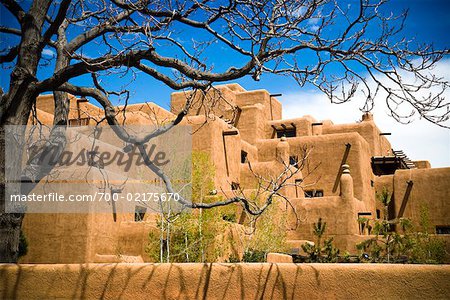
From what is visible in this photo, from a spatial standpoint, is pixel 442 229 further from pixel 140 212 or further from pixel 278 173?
pixel 140 212

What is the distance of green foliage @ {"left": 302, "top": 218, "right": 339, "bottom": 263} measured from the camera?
20.9m

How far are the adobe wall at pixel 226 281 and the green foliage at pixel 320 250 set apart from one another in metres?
12.6

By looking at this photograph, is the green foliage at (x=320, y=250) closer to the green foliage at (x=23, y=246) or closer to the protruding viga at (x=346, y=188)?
the protruding viga at (x=346, y=188)

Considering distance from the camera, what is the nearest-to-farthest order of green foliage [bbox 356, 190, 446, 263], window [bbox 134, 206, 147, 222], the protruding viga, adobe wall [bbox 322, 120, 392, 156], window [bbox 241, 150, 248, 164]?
1. green foliage [bbox 356, 190, 446, 263]
2. window [bbox 134, 206, 147, 222]
3. the protruding viga
4. window [bbox 241, 150, 248, 164]
5. adobe wall [bbox 322, 120, 392, 156]

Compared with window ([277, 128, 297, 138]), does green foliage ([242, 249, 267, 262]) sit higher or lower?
lower

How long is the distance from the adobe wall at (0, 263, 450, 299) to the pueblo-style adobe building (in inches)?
374

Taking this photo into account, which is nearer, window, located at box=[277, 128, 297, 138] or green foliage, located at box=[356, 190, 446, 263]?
green foliage, located at box=[356, 190, 446, 263]

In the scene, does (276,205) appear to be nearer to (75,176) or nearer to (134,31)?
(75,176)

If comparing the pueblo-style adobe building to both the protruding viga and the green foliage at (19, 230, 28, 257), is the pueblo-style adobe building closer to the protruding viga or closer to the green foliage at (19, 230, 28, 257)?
the protruding viga

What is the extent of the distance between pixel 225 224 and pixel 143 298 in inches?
420

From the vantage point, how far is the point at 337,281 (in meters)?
8.45

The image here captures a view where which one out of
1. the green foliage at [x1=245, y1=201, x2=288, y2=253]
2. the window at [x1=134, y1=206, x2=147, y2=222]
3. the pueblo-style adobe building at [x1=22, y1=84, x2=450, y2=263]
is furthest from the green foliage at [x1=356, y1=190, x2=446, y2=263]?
the window at [x1=134, y1=206, x2=147, y2=222]

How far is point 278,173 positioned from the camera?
26.4 metres

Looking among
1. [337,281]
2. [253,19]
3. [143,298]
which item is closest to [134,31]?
[253,19]
